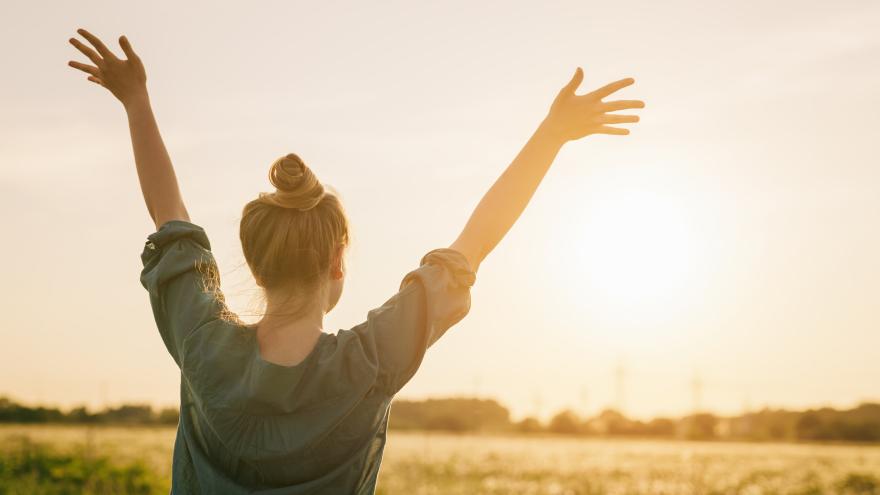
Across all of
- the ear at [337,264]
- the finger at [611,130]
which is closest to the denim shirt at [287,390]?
the ear at [337,264]

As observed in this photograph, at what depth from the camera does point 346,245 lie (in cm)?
189

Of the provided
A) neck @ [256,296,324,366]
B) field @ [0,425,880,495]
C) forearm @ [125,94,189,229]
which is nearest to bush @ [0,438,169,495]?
field @ [0,425,880,495]

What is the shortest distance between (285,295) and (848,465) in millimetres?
39940

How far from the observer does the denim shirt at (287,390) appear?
1717mm

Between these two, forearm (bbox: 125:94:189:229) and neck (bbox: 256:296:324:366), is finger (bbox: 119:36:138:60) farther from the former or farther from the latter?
neck (bbox: 256:296:324:366)

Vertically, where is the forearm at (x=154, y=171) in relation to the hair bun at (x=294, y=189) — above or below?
above

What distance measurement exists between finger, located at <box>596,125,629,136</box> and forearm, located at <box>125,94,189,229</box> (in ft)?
3.34

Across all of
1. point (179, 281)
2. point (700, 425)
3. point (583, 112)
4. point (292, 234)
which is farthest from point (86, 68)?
point (700, 425)

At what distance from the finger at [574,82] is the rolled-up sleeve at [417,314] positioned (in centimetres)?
58

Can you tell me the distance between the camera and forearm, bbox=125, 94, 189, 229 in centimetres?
204

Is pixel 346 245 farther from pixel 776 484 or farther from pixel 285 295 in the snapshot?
pixel 776 484

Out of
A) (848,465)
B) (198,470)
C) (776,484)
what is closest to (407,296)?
(198,470)

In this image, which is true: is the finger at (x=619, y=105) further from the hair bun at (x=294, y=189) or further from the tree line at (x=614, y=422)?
the tree line at (x=614, y=422)

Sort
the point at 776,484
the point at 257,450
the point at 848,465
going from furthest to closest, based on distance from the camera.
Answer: the point at 848,465, the point at 776,484, the point at 257,450
